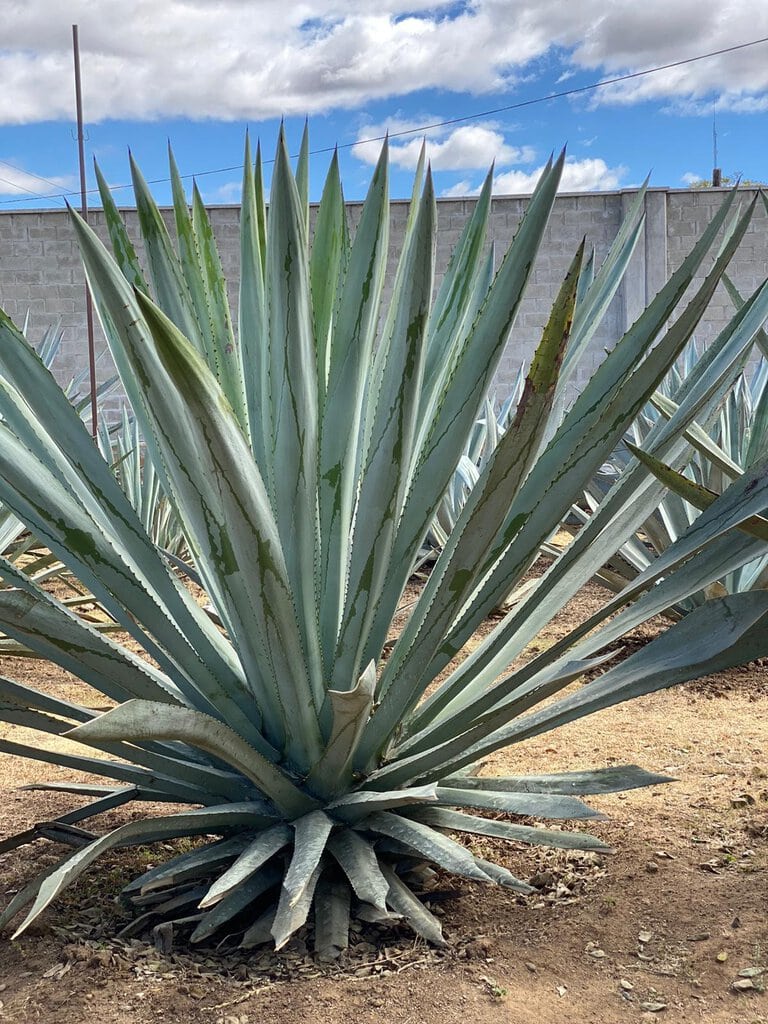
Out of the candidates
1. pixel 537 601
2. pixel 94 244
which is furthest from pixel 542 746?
pixel 94 244

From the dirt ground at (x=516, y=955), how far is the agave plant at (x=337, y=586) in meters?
0.06

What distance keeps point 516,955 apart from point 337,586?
530 millimetres

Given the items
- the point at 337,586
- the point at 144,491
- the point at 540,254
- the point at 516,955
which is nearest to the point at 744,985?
the point at 516,955

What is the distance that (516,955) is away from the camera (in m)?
1.27

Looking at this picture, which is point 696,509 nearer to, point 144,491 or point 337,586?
point 337,586

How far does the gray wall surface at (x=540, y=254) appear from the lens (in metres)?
9.36

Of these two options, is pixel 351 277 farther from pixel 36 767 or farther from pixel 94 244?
pixel 36 767

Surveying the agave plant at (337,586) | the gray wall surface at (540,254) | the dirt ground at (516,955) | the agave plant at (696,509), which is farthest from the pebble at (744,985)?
the gray wall surface at (540,254)

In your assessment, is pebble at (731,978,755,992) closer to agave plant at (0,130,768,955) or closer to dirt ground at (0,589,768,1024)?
dirt ground at (0,589,768,1024)

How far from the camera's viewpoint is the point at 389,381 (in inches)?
51.4

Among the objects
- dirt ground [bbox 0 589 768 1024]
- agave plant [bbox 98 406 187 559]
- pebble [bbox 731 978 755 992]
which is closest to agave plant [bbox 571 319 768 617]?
dirt ground [bbox 0 589 768 1024]

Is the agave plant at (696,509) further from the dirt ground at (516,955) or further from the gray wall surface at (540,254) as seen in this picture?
the gray wall surface at (540,254)

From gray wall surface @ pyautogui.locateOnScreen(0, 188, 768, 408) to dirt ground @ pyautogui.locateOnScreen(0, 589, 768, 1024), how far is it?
8.08m

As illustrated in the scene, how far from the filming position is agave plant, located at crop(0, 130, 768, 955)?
1.21 m
